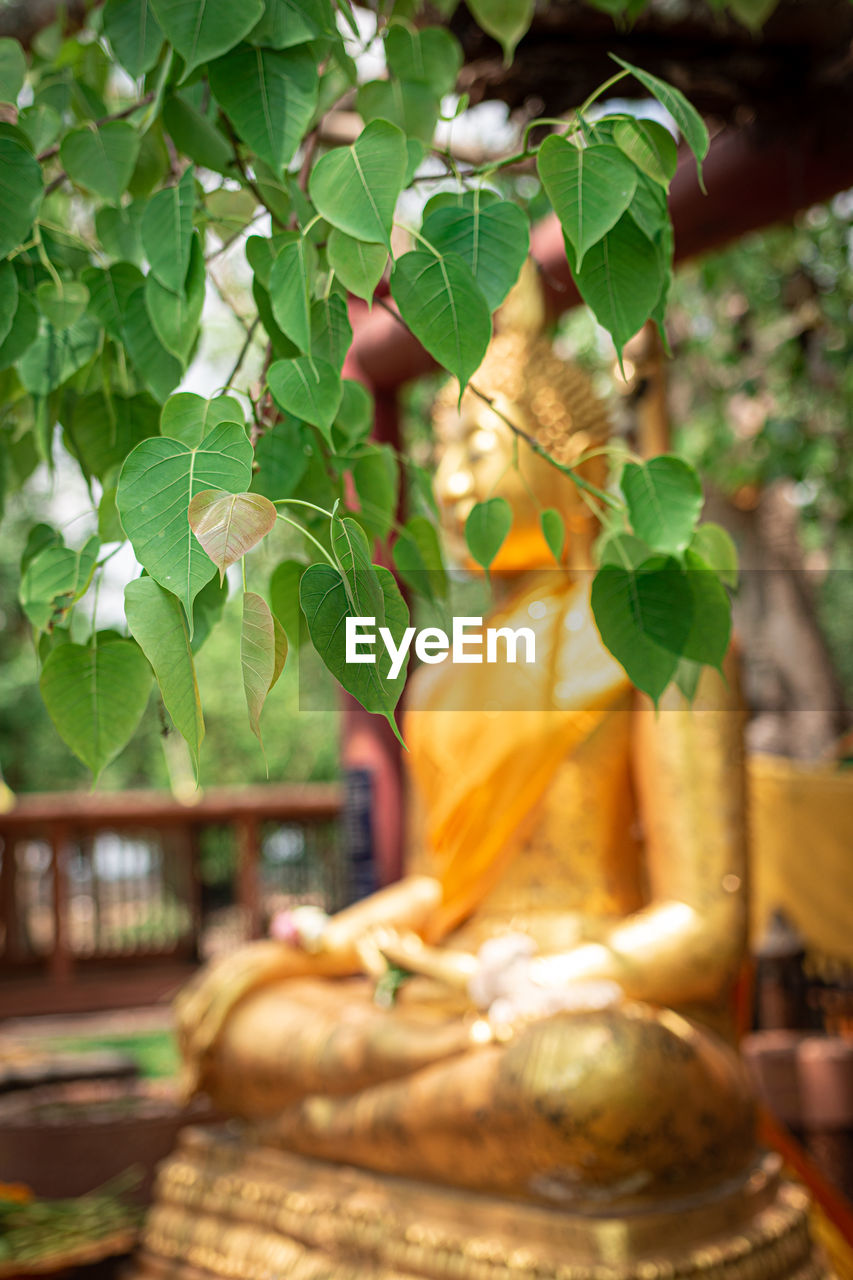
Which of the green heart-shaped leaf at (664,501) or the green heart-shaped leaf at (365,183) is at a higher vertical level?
the green heart-shaped leaf at (365,183)

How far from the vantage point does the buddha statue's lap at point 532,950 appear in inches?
69.4

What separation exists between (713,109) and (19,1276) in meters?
2.33

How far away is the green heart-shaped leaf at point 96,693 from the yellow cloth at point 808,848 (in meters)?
2.04

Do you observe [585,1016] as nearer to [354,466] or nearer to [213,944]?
[354,466]

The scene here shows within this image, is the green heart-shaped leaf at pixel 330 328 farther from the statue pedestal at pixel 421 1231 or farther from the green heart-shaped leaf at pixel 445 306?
the statue pedestal at pixel 421 1231

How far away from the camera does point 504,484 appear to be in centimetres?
232

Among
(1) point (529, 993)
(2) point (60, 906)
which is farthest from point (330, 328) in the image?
(2) point (60, 906)

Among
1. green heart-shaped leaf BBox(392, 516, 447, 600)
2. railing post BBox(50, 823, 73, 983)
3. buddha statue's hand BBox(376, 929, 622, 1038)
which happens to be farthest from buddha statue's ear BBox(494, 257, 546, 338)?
railing post BBox(50, 823, 73, 983)

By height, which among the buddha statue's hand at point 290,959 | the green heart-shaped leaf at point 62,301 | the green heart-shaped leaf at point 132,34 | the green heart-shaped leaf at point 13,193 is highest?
the green heart-shaped leaf at point 132,34

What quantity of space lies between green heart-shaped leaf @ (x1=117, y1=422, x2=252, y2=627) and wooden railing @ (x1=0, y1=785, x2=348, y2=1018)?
3.65 m

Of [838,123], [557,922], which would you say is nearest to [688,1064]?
[557,922]

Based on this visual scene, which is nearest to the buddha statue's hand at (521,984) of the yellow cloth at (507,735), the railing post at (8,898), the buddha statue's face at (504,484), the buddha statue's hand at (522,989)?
the buddha statue's hand at (522,989)

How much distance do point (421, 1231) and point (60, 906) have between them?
2570mm

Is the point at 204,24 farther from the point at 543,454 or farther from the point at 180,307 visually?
the point at 543,454
